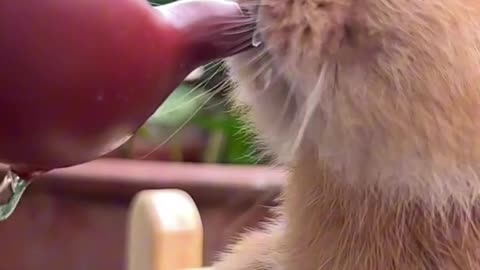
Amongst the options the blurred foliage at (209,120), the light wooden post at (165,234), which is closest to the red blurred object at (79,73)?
the blurred foliage at (209,120)

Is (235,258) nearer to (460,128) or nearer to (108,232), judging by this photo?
(460,128)

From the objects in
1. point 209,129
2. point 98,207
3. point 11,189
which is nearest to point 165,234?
point 11,189

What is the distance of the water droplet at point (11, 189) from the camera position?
0.97 feet

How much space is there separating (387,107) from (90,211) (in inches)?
33.7

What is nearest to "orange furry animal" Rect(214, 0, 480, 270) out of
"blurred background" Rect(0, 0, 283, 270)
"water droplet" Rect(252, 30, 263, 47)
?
"water droplet" Rect(252, 30, 263, 47)

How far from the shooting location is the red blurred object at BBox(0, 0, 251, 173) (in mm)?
241

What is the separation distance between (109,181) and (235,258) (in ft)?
2.20

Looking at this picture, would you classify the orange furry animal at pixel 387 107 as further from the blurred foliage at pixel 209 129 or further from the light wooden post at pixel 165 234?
the light wooden post at pixel 165 234

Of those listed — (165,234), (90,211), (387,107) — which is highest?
(387,107)

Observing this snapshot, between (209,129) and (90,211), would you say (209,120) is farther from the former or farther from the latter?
(90,211)

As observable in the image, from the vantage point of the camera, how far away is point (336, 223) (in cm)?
36

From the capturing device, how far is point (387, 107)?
303 mm

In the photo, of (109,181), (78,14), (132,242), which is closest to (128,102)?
(78,14)

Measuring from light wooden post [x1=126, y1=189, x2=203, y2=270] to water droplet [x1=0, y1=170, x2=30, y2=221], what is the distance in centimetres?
19
